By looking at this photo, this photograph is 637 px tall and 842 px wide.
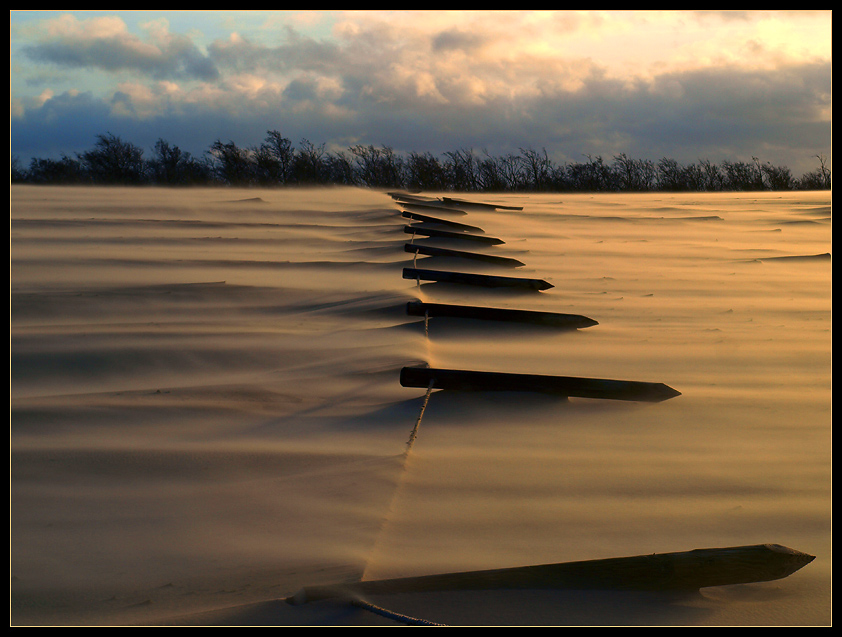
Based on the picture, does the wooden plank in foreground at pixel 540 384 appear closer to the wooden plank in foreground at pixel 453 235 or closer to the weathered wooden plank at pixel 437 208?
the wooden plank in foreground at pixel 453 235

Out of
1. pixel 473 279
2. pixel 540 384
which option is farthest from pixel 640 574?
pixel 473 279

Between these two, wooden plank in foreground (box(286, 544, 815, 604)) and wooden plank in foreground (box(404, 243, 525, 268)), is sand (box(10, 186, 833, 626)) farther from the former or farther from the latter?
wooden plank in foreground (box(404, 243, 525, 268))

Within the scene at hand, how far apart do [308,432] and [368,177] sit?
14.6 m

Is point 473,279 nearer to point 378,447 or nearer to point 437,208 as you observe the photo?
point 378,447

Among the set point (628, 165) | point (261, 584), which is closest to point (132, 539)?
point (261, 584)

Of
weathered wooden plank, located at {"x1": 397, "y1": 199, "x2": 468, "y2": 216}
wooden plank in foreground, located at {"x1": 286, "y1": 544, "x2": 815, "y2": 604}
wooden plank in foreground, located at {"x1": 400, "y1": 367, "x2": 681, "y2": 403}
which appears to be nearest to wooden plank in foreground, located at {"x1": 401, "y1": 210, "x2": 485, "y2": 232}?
weathered wooden plank, located at {"x1": 397, "y1": 199, "x2": 468, "y2": 216}

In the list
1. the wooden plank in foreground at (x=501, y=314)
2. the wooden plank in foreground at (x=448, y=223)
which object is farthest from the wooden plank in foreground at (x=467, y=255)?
the wooden plank in foreground at (x=501, y=314)

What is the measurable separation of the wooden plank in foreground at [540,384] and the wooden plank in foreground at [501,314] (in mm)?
870

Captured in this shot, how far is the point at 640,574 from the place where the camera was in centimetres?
111

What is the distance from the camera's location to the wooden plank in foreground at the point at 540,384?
77.4 inches

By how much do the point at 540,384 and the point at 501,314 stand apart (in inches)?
37.4

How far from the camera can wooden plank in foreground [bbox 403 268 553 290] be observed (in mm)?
3646

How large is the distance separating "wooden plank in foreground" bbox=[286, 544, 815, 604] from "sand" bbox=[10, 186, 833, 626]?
23 millimetres

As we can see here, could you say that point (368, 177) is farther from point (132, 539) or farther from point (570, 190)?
point (132, 539)
